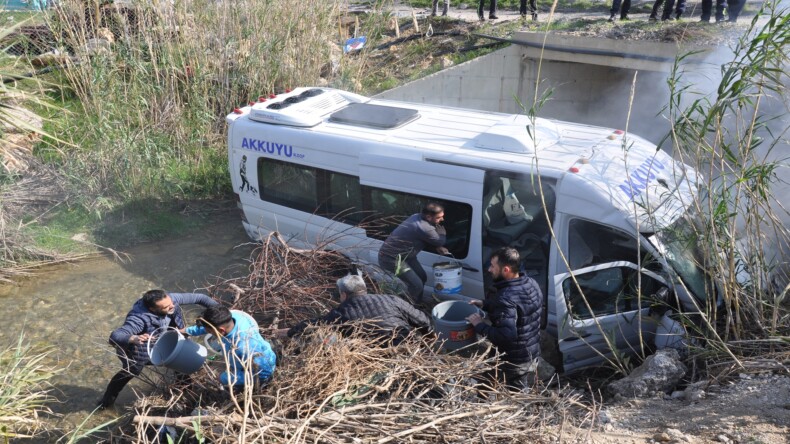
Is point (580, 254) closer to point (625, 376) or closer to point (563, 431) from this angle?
point (625, 376)

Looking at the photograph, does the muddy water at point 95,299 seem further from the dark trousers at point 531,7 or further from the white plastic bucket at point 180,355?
the dark trousers at point 531,7

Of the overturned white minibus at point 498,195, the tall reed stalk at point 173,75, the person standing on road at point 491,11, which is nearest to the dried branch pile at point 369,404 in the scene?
the overturned white minibus at point 498,195

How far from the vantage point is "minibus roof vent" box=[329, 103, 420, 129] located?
23.1ft

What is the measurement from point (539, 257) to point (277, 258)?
2.76m

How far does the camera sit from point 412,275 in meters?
6.36

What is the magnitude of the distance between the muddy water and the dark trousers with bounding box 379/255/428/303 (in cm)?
181

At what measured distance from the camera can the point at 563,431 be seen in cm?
429

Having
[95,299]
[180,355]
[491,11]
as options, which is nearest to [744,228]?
[180,355]

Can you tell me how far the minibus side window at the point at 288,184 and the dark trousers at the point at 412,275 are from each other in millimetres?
1336

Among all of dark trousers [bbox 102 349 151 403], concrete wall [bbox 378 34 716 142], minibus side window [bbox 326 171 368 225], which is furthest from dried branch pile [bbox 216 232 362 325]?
concrete wall [bbox 378 34 716 142]

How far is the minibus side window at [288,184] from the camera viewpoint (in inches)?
287

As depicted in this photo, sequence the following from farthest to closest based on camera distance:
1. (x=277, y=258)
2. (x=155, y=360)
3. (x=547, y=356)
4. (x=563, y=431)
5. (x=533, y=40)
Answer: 1. (x=533, y=40)
2. (x=277, y=258)
3. (x=547, y=356)
4. (x=155, y=360)
5. (x=563, y=431)

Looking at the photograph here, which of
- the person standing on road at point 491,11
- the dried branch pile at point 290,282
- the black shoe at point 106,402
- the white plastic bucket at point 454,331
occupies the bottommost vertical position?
the black shoe at point 106,402

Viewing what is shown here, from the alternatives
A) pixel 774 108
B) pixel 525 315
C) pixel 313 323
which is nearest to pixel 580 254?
pixel 525 315
